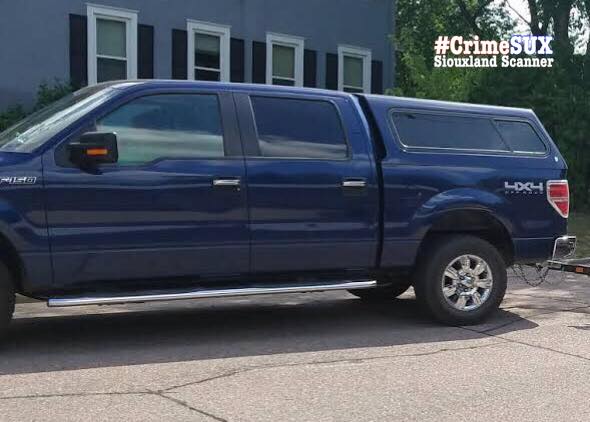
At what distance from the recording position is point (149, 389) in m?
4.86

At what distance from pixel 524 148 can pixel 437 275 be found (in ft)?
5.26

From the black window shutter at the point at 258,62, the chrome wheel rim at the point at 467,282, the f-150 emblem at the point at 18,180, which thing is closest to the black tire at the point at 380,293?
the chrome wheel rim at the point at 467,282

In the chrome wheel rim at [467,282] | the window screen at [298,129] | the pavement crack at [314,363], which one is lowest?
the pavement crack at [314,363]

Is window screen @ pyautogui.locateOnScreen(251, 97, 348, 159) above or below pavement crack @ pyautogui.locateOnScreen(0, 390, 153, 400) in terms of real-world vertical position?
above

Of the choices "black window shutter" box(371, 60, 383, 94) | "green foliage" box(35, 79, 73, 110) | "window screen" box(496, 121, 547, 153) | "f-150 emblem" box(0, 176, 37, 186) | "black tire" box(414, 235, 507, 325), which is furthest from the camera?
"black window shutter" box(371, 60, 383, 94)

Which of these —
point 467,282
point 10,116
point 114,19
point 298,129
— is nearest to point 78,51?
point 114,19

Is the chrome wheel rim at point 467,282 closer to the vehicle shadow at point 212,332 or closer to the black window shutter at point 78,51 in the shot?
the vehicle shadow at point 212,332

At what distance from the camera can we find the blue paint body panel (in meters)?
5.49

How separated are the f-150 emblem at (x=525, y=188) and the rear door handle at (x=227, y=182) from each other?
102 inches

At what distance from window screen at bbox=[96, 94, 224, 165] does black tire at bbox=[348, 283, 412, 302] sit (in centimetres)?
287

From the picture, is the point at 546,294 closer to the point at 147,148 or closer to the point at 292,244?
the point at 292,244

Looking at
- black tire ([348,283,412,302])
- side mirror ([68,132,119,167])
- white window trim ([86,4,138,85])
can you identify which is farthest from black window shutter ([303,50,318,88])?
side mirror ([68,132,119,167])

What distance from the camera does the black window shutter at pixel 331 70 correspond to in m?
19.6

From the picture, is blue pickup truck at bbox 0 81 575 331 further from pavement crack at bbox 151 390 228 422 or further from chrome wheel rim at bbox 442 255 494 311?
pavement crack at bbox 151 390 228 422
